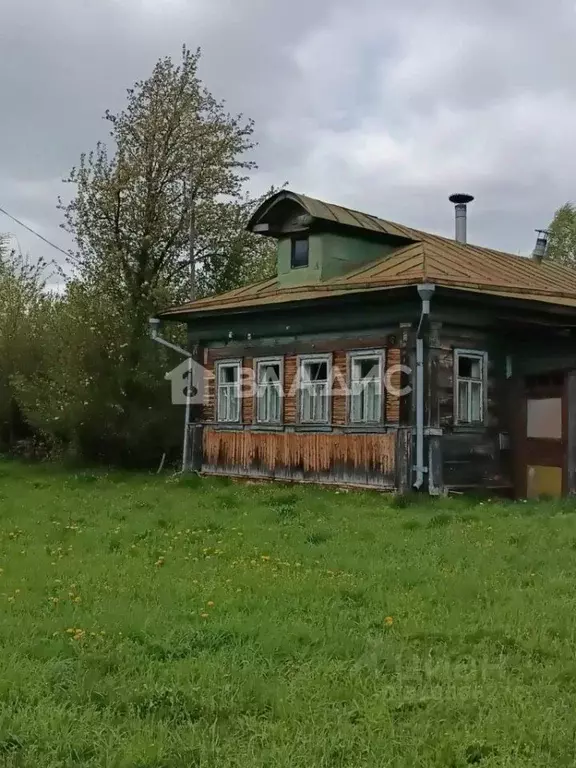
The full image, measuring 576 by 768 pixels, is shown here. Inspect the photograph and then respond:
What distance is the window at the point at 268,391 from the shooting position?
1606 cm

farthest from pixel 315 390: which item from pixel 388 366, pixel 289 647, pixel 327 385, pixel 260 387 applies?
pixel 289 647

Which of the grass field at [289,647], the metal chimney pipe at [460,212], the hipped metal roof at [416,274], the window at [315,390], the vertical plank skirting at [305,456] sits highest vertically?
the metal chimney pipe at [460,212]

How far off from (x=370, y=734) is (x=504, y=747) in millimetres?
571

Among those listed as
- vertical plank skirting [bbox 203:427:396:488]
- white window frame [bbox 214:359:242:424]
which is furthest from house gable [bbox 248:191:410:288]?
vertical plank skirting [bbox 203:427:396:488]

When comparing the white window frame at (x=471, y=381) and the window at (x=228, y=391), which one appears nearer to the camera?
the white window frame at (x=471, y=381)

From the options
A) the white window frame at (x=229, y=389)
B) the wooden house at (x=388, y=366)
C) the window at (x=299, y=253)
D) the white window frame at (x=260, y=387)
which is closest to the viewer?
the wooden house at (x=388, y=366)

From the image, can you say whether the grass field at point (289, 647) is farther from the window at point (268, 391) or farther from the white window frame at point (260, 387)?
the window at point (268, 391)

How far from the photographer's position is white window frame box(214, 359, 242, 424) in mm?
16828

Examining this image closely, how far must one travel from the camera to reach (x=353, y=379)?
48.1ft

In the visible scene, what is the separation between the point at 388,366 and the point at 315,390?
1.77m

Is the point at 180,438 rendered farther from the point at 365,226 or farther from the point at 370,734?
the point at 370,734
